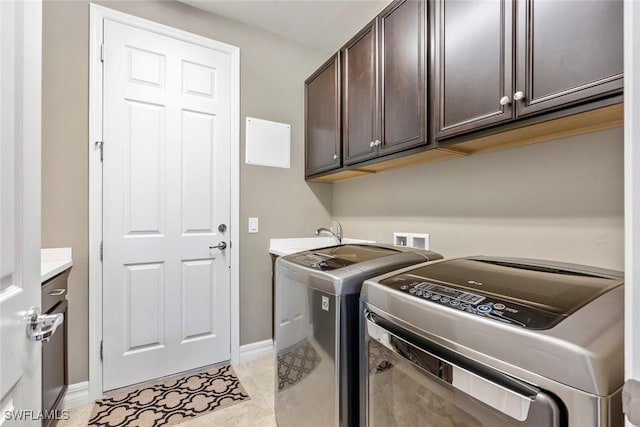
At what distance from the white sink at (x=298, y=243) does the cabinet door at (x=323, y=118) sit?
0.61 metres

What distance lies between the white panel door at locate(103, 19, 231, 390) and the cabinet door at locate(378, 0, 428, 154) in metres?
1.30

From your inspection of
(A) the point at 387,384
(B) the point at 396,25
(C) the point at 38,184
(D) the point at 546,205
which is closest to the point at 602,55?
(D) the point at 546,205

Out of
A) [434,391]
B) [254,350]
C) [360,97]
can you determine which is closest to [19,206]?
[434,391]

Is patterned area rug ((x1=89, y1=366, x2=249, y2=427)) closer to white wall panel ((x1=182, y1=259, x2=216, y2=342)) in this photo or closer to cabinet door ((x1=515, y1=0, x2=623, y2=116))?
white wall panel ((x1=182, y1=259, x2=216, y2=342))

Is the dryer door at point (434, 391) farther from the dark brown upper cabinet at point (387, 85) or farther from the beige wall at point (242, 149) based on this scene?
the beige wall at point (242, 149)

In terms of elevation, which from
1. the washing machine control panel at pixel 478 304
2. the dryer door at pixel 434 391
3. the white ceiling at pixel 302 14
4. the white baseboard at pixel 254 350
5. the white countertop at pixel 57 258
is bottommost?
the white baseboard at pixel 254 350

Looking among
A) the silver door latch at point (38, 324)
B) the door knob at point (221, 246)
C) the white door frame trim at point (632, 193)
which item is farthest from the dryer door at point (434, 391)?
the door knob at point (221, 246)

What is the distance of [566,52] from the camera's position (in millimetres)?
939

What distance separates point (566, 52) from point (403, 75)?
719mm

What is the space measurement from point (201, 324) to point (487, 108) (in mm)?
2285

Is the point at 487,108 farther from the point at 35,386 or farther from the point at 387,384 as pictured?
the point at 35,386

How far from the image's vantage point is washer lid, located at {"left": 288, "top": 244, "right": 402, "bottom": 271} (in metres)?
1.27

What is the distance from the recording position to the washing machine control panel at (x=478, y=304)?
60 centimetres

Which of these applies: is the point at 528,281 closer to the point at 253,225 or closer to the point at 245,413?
the point at 245,413
